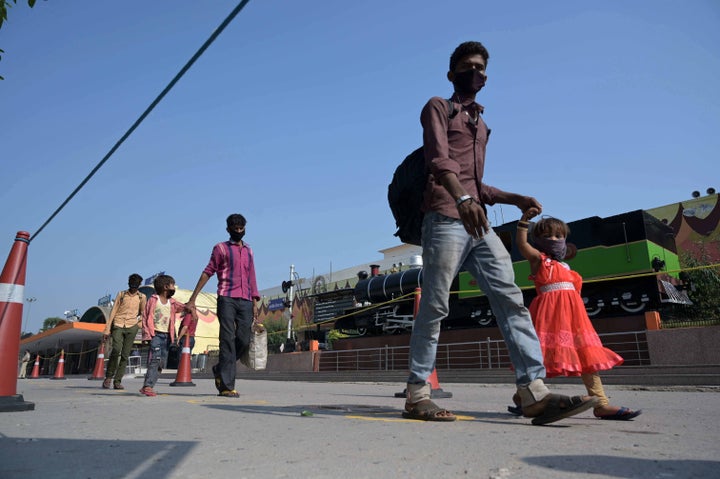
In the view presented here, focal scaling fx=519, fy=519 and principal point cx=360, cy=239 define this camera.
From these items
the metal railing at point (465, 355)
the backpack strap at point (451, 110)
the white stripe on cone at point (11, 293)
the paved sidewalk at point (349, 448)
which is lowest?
the paved sidewalk at point (349, 448)

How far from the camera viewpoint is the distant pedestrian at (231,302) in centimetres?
584

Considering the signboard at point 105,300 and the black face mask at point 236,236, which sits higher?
the signboard at point 105,300

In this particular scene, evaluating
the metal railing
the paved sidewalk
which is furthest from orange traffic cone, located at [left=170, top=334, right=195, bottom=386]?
the paved sidewalk

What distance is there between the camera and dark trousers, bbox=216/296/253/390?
583 cm

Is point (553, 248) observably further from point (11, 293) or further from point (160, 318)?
point (160, 318)

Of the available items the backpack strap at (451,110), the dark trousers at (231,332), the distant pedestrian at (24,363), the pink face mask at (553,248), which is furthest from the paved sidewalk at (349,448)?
the distant pedestrian at (24,363)

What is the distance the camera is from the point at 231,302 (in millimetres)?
5898

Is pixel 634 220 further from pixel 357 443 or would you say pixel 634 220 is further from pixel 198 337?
pixel 198 337

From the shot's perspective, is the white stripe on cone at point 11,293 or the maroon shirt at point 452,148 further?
the white stripe on cone at point 11,293

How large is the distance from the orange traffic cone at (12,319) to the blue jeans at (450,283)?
3082mm

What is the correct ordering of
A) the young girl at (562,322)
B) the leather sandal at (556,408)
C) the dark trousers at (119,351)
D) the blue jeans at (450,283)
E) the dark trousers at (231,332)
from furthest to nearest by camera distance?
the dark trousers at (119,351), the dark trousers at (231,332), the young girl at (562,322), the blue jeans at (450,283), the leather sandal at (556,408)

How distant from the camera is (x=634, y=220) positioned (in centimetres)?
1409

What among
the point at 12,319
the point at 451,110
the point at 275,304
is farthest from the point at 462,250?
the point at 275,304

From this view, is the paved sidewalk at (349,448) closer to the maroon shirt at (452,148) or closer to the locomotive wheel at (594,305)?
the maroon shirt at (452,148)
